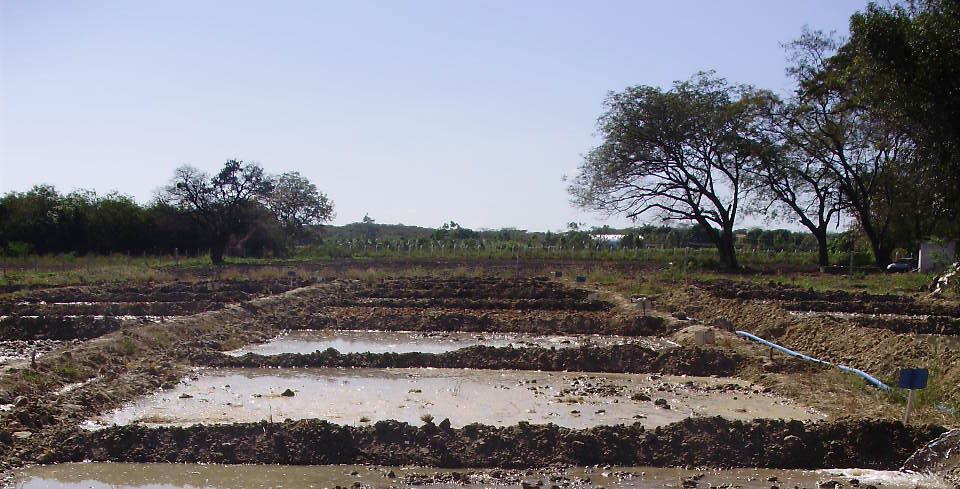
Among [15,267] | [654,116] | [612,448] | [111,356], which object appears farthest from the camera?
[654,116]

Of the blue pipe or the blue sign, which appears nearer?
the blue sign

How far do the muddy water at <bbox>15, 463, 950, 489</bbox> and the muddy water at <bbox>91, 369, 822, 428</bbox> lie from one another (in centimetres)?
126

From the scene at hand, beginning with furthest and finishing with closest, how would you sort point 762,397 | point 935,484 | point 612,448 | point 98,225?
1. point 98,225
2. point 762,397
3. point 612,448
4. point 935,484

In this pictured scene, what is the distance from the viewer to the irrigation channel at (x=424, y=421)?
6.77 metres

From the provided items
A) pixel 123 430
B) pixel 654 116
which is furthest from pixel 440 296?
pixel 654 116

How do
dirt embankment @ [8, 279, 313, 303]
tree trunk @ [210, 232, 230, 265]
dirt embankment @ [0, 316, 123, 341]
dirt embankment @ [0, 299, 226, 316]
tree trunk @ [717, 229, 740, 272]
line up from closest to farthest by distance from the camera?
dirt embankment @ [0, 316, 123, 341] → dirt embankment @ [0, 299, 226, 316] → dirt embankment @ [8, 279, 313, 303] → tree trunk @ [717, 229, 740, 272] → tree trunk @ [210, 232, 230, 265]

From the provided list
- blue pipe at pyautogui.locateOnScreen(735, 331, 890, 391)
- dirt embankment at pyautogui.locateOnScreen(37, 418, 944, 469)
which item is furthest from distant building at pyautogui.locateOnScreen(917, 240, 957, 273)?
dirt embankment at pyautogui.locateOnScreen(37, 418, 944, 469)

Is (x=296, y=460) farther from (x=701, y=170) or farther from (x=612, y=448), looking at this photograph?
(x=701, y=170)

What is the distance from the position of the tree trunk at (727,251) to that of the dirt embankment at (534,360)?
2320 cm

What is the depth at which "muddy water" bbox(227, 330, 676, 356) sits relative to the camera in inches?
530

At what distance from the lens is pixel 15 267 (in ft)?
105

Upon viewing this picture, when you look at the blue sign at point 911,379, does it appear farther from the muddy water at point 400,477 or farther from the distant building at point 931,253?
the distant building at point 931,253

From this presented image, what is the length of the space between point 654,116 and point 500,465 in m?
29.3

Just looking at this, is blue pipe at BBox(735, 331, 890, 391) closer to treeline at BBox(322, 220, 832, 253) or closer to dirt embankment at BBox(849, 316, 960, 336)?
dirt embankment at BBox(849, 316, 960, 336)
